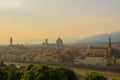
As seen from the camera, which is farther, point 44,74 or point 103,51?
point 103,51

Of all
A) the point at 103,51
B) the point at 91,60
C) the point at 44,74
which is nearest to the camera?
the point at 44,74

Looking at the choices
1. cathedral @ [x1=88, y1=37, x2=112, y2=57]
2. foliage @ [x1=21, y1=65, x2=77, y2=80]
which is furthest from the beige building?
foliage @ [x1=21, y1=65, x2=77, y2=80]

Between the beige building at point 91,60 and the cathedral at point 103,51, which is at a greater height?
the cathedral at point 103,51

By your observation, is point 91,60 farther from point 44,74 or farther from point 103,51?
point 44,74

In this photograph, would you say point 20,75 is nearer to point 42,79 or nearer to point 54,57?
point 42,79

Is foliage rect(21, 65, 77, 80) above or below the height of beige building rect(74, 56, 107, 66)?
above

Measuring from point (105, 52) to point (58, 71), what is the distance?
50749 mm

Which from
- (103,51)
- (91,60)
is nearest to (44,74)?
(91,60)

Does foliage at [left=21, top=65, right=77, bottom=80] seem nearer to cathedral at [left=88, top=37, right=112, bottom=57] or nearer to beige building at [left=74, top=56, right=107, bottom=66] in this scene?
beige building at [left=74, top=56, right=107, bottom=66]

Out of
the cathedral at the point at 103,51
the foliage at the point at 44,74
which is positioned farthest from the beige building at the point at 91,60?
the foliage at the point at 44,74

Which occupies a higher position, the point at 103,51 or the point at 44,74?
the point at 44,74

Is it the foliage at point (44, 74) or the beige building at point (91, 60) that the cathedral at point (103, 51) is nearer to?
the beige building at point (91, 60)

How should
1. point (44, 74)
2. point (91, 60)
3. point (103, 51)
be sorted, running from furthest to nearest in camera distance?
point (103, 51) < point (91, 60) < point (44, 74)

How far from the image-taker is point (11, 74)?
2016cm
